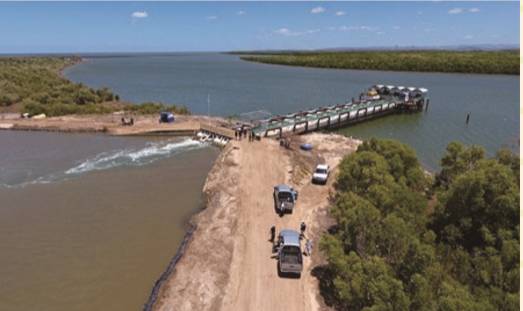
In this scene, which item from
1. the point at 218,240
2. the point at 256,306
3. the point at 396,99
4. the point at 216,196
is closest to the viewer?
the point at 256,306

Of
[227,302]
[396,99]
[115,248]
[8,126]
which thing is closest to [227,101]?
[396,99]

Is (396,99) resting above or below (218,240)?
above

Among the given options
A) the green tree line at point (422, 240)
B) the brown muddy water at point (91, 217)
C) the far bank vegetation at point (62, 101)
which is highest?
the far bank vegetation at point (62, 101)

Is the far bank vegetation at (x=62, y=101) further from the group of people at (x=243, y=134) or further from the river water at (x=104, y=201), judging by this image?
the group of people at (x=243, y=134)

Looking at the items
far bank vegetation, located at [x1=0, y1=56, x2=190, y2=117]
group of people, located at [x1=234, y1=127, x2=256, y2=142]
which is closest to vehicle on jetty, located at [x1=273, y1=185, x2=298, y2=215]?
group of people, located at [x1=234, y1=127, x2=256, y2=142]

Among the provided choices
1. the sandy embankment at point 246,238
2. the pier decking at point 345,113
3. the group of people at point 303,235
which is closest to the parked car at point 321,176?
the sandy embankment at point 246,238

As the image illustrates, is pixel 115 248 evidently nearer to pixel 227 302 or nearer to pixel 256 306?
pixel 227 302

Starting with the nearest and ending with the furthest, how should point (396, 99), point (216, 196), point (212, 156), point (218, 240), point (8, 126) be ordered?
1. point (218, 240)
2. point (216, 196)
3. point (212, 156)
4. point (8, 126)
5. point (396, 99)
